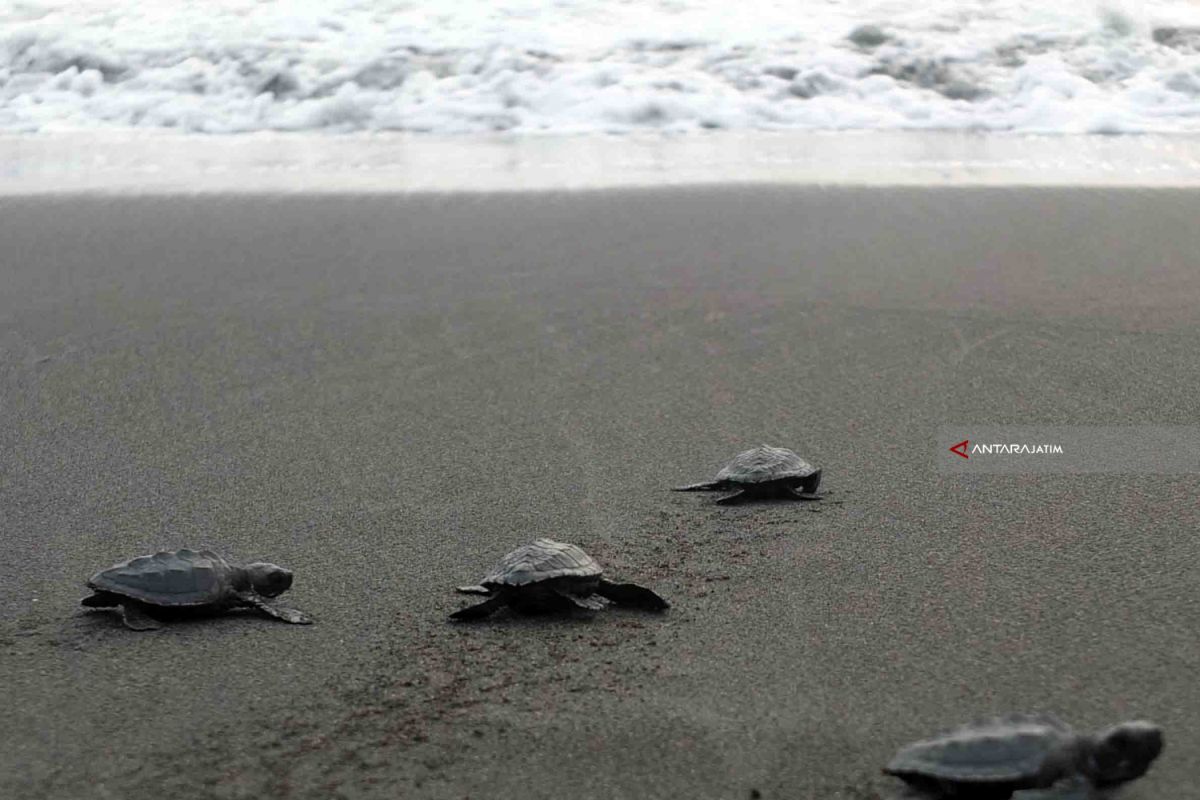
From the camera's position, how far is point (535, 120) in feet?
24.9

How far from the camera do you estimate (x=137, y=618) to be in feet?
8.92

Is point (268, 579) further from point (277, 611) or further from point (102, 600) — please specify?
point (102, 600)

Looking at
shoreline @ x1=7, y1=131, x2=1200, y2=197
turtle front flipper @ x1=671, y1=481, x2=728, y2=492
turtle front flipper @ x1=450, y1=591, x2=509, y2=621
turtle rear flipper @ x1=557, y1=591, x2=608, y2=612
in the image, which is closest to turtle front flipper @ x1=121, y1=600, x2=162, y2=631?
turtle front flipper @ x1=450, y1=591, x2=509, y2=621

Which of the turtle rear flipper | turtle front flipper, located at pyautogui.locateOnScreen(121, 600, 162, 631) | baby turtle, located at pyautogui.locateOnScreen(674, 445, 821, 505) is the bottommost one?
baby turtle, located at pyautogui.locateOnScreen(674, 445, 821, 505)

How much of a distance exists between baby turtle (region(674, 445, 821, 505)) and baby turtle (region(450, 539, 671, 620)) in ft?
2.29

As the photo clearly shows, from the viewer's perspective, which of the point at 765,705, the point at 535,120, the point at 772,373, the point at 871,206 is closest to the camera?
the point at 765,705

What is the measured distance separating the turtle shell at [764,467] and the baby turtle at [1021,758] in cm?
147

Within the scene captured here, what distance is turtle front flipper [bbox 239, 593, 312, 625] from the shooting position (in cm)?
276

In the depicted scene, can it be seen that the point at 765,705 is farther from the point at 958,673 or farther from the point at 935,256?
the point at 935,256

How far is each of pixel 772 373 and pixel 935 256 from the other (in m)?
1.35

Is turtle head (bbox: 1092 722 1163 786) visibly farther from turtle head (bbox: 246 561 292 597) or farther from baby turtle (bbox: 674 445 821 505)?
turtle head (bbox: 246 561 292 597)

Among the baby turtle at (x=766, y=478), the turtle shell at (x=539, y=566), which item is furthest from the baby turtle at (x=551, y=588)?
the baby turtle at (x=766, y=478)

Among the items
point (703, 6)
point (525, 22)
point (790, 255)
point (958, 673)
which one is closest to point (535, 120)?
point (525, 22)

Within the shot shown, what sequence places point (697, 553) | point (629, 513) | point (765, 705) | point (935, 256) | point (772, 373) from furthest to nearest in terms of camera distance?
point (935, 256) < point (772, 373) < point (629, 513) < point (697, 553) < point (765, 705)
